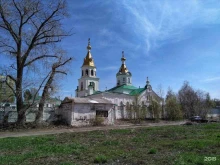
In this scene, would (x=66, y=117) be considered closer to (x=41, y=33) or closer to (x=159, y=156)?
(x=41, y=33)

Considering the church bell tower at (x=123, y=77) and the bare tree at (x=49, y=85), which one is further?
the church bell tower at (x=123, y=77)

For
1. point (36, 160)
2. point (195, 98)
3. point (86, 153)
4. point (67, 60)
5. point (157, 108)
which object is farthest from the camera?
point (195, 98)

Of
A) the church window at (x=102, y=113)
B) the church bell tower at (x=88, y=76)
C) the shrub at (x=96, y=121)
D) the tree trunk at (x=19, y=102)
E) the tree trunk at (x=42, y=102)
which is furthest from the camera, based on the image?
the church bell tower at (x=88, y=76)

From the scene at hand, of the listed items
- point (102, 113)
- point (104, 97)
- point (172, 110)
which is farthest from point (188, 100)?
point (102, 113)

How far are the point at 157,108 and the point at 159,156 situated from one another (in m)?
33.7

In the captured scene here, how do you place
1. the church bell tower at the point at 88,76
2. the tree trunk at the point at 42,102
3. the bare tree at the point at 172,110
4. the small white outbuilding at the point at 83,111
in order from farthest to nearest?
1. the church bell tower at the point at 88,76
2. the bare tree at the point at 172,110
3. the small white outbuilding at the point at 83,111
4. the tree trunk at the point at 42,102

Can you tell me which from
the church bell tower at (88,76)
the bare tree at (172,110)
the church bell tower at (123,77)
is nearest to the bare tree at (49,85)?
the bare tree at (172,110)

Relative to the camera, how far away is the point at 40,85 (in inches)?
953

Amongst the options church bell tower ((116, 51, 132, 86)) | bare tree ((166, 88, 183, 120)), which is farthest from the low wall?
church bell tower ((116, 51, 132, 86))

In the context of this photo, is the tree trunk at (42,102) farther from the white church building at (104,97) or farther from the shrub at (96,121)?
the shrub at (96,121)

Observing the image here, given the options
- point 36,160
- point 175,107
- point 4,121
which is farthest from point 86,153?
point 175,107

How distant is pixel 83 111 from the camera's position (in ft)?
88.9

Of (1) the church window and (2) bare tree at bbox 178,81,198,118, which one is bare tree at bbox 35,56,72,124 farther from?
(2) bare tree at bbox 178,81,198,118

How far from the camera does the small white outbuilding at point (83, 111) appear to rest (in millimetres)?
26328
